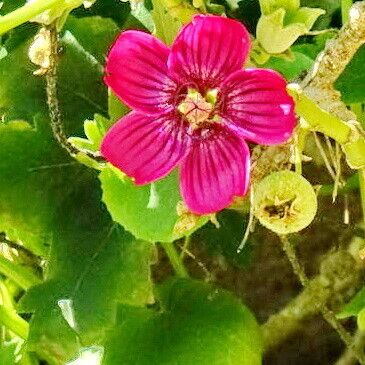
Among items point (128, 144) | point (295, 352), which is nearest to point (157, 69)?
point (128, 144)

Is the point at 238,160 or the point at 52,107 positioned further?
the point at 52,107

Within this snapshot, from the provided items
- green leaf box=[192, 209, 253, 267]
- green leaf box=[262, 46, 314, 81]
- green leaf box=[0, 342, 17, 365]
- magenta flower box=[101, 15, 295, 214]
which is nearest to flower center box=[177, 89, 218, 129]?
magenta flower box=[101, 15, 295, 214]

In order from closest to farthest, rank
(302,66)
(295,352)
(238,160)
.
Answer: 1. (238,160)
2. (302,66)
3. (295,352)

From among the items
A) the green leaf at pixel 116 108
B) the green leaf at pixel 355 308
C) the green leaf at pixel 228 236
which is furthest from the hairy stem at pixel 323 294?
the green leaf at pixel 116 108

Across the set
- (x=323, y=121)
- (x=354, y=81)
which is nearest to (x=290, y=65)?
(x=354, y=81)

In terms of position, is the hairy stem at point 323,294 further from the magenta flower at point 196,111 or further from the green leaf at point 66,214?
the magenta flower at point 196,111

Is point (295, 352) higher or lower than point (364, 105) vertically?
lower

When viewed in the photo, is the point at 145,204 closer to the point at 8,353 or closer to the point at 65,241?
the point at 65,241

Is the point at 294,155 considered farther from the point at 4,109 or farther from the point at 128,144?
the point at 4,109
